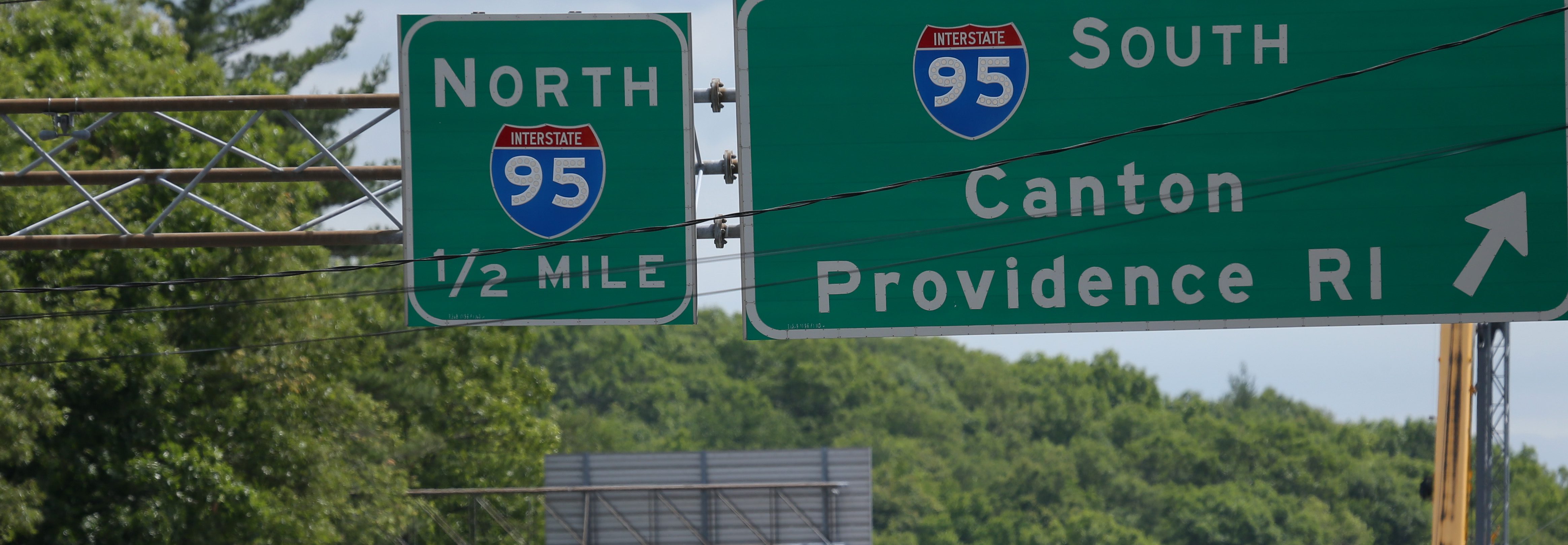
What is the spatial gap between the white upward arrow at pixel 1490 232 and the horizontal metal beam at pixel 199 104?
6.47m

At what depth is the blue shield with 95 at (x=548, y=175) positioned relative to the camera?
7676 millimetres

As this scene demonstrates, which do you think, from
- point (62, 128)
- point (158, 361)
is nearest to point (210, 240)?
point (62, 128)

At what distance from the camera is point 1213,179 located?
7.65 metres

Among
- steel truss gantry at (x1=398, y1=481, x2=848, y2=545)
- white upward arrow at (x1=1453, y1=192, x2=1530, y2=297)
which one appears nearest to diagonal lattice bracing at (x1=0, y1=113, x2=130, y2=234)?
white upward arrow at (x1=1453, y1=192, x2=1530, y2=297)

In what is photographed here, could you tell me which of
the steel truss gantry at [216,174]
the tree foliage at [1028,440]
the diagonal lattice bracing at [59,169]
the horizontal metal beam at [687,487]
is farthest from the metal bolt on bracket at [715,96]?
the tree foliage at [1028,440]

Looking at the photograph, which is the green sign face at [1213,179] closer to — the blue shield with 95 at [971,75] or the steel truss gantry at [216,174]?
the blue shield with 95 at [971,75]

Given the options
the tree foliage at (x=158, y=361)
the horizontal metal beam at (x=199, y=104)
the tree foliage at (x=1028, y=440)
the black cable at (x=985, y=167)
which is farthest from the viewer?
the tree foliage at (x=1028, y=440)

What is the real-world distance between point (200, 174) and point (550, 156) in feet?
8.36

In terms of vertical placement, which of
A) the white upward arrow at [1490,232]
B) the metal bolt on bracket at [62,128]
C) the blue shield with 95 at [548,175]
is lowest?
the white upward arrow at [1490,232]

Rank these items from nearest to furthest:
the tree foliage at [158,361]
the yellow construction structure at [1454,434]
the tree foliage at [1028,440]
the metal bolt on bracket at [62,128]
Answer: the metal bolt on bracket at [62,128], the yellow construction structure at [1454,434], the tree foliage at [158,361], the tree foliage at [1028,440]


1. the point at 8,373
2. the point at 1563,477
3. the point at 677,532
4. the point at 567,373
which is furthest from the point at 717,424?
the point at 8,373

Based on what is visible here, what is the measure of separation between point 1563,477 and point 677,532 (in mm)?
74482

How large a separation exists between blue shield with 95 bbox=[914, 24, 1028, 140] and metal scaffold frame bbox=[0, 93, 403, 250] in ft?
10.7

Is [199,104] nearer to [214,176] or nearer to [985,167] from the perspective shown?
[214,176]
